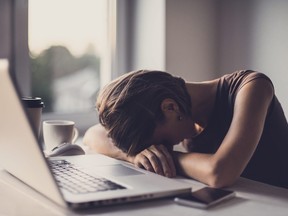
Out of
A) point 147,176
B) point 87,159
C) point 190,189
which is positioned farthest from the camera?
point 87,159

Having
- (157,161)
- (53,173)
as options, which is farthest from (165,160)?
(53,173)

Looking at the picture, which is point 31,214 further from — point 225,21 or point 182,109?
point 225,21

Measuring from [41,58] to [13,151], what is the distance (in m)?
1.04

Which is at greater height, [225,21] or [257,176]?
[225,21]

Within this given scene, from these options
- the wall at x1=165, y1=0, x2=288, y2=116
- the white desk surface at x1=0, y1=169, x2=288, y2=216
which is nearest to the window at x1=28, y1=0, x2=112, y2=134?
the wall at x1=165, y1=0, x2=288, y2=116

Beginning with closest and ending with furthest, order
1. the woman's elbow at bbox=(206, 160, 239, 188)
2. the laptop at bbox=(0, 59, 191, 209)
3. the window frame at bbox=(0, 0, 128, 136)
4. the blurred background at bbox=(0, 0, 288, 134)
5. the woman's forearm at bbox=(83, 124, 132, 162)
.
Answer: the laptop at bbox=(0, 59, 191, 209)
the woman's elbow at bbox=(206, 160, 239, 188)
the woman's forearm at bbox=(83, 124, 132, 162)
the window frame at bbox=(0, 0, 128, 136)
the blurred background at bbox=(0, 0, 288, 134)

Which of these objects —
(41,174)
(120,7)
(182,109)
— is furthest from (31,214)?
(120,7)

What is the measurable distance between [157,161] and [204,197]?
0.87 feet

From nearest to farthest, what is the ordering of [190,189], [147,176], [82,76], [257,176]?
[190,189], [147,176], [257,176], [82,76]

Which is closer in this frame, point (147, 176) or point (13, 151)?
point (13, 151)

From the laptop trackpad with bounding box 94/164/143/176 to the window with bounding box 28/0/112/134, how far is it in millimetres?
837

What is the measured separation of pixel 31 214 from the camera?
31.9 inches

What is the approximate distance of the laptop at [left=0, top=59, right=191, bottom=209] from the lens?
734mm

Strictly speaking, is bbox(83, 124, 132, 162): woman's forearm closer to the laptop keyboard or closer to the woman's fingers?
the woman's fingers
